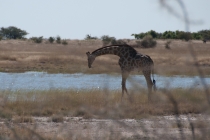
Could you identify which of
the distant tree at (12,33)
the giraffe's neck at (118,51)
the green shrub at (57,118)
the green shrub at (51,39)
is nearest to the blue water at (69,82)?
the giraffe's neck at (118,51)

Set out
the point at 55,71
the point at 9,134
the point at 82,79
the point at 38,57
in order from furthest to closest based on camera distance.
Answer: the point at 38,57 → the point at 55,71 → the point at 82,79 → the point at 9,134

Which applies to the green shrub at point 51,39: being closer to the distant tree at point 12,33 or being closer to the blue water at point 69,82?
the distant tree at point 12,33

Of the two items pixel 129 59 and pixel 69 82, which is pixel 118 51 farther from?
pixel 69 82

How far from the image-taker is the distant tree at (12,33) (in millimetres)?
84031

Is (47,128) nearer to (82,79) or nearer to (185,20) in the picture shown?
(185,20)

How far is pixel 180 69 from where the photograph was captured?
4.50 metres

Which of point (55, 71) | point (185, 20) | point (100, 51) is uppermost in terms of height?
point (185, 20)

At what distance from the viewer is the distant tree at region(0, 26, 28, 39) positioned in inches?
3308

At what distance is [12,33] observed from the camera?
8512 centimetres

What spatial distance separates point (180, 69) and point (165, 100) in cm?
26

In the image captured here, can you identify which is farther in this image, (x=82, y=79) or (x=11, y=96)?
(x=82, y=79)

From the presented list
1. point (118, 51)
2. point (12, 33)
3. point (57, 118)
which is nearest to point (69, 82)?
point (118, 51)

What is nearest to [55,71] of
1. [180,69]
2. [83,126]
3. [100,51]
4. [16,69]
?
[16,69]

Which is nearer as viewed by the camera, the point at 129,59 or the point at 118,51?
the point at 129,59
